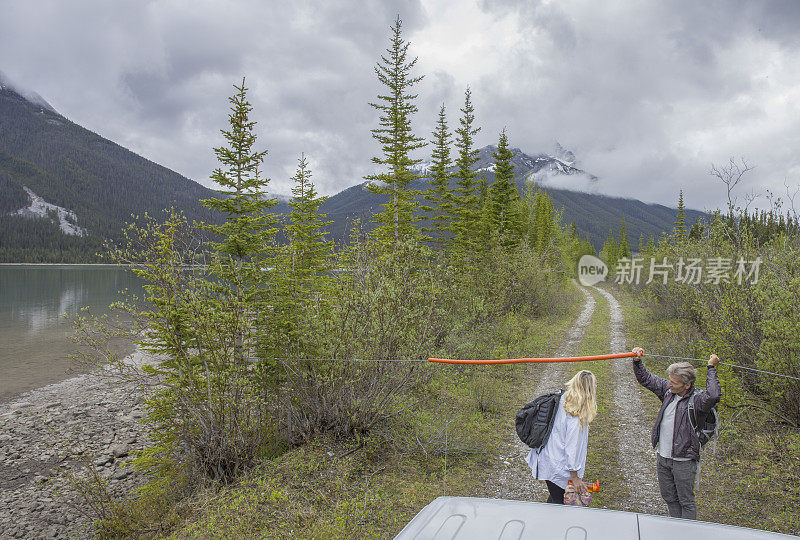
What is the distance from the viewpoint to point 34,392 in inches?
771

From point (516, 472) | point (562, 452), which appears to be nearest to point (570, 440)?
point (562, 452)

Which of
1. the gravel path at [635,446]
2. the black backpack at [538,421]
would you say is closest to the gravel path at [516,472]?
the gravel path at [635,446]

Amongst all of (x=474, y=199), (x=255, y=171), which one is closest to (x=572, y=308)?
(x=474, y=199)

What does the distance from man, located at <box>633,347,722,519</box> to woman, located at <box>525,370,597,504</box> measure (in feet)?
1.89

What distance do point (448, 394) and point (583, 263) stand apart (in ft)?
159

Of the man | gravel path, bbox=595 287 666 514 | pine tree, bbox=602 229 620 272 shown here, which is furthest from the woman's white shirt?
pine tree, bbox=602 229 620 272

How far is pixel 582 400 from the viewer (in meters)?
4.42

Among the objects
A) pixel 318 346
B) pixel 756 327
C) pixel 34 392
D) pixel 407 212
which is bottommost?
pixel 34 392

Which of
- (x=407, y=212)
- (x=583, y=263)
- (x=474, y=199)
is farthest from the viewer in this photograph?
(x=583, y=263)

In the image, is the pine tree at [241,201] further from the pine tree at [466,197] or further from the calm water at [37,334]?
the pine tree at [466,197]

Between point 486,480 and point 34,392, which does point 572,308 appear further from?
point 34,392

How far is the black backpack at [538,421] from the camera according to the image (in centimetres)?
457

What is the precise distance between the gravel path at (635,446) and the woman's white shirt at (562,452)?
6.66ft

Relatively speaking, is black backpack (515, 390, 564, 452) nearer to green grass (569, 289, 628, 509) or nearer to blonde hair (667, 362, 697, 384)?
blonde hair (667, 362, 697, 384)
